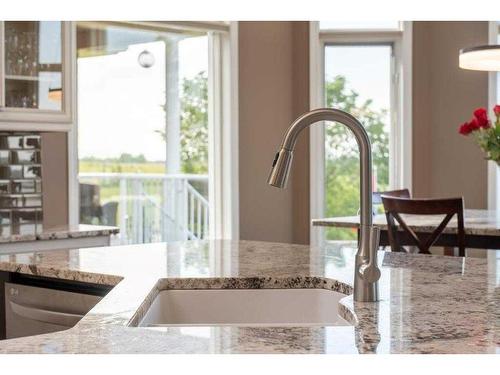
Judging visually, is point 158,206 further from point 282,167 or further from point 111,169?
point 282,167

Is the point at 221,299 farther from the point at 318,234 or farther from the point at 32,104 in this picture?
the point at 318,234

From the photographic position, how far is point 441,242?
397 cm

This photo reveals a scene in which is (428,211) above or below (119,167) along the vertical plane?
below

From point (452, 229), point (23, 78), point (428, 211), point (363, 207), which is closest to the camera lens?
point (363, 207)

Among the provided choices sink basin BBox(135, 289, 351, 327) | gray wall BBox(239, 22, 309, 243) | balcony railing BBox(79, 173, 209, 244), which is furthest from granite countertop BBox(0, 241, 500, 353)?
gray wall BBox(239, 22, 309, 243)

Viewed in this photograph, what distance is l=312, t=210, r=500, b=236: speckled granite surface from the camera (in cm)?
380

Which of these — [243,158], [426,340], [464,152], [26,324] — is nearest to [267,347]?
[426,340]

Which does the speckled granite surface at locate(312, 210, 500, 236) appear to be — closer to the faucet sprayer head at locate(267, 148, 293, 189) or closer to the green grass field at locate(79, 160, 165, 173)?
the green grass field at locate(79, 160, 165, 173)

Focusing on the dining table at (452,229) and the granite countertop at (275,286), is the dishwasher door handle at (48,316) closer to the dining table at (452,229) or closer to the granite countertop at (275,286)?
the granite countertop at (275,286)

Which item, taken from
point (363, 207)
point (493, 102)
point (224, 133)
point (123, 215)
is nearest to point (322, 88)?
point (224, 133)

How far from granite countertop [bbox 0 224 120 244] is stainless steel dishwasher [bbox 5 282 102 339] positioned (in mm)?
1346

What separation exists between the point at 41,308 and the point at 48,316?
0.07 metres

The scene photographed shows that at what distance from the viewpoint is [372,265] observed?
173cm

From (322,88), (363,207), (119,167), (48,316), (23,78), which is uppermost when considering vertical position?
(322,88)
